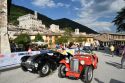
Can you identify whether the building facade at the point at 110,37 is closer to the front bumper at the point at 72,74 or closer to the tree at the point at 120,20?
the tree at the point at 120,20

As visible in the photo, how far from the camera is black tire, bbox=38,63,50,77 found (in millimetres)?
11398

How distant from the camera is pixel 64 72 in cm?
1101

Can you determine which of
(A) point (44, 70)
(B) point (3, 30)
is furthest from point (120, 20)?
(A) point (44, 70)

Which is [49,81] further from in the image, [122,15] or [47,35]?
[47,35]

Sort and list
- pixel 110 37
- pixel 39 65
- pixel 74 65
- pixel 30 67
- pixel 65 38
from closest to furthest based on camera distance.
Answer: pixel 74 65 → pixel 39 65 → pixel 30 67 → pixel 65 38 → pixel 110 37

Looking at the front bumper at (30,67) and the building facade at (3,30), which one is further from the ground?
the building facade at (3,30)

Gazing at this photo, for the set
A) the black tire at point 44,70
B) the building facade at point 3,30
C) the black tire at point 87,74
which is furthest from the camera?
the building facade at point 3,30

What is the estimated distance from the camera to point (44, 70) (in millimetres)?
11727

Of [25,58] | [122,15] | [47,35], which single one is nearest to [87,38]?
[47,35]

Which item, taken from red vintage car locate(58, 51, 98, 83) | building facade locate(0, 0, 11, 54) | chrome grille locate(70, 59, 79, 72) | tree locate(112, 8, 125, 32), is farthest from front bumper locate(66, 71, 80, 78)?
tree locate(112, 8, 125, 32)

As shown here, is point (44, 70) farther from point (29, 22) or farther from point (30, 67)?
point (29, 22)

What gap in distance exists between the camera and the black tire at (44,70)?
37.4 ft

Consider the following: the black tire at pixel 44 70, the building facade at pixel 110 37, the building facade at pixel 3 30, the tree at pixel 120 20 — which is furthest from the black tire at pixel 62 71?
the building facade at pixel 110 37

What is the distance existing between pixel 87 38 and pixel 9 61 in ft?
335
